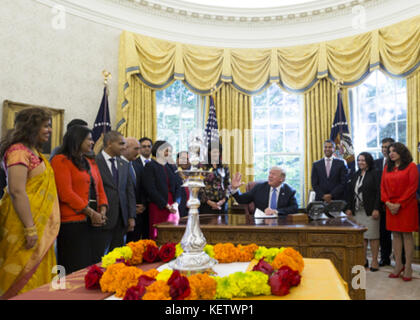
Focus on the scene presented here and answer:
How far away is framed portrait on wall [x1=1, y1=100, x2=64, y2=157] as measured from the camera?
16.0ft

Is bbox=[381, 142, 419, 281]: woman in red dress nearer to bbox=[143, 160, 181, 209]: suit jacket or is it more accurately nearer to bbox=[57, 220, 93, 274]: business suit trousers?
bbox=[143, 160, 181, 209]: suit jacket

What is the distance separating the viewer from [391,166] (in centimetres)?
437

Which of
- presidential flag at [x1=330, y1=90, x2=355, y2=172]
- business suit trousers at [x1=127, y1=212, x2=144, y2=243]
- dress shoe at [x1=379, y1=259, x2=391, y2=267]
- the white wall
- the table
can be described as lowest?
dress shoe at [x1=379, y1=259, x2=391, y2=267]

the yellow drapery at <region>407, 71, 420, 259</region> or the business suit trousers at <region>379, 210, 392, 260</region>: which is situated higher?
the yellow drapery at <region>407, 71, 420, 259</region>

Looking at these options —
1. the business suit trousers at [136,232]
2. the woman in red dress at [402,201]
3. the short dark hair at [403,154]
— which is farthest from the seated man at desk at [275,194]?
the short dark hair at [403,154]

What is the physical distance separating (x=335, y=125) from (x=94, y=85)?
443 cm

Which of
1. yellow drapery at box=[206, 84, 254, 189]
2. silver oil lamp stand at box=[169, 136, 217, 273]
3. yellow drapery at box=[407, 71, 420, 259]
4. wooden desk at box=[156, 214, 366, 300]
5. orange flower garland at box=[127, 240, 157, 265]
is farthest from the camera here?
yellow drapery at box=[206, 84, 254, 189]

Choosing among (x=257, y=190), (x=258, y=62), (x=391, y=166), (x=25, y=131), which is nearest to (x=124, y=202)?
(x=25, y=131)

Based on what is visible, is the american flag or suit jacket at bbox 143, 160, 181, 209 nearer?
suit jacket at bbox 143, 160, 181, 209

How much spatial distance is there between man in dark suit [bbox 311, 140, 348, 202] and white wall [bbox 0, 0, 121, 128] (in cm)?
368

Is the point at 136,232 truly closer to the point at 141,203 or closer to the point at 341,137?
the point at 141,203

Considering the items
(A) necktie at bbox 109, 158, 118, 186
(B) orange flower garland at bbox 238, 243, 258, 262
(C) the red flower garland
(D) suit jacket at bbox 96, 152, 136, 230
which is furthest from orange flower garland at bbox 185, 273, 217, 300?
(A) necktie at bbox 109, 158, 118, 186

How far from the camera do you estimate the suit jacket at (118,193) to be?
10.6ft

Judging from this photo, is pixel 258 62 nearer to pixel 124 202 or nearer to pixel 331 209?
pixel 331 209
